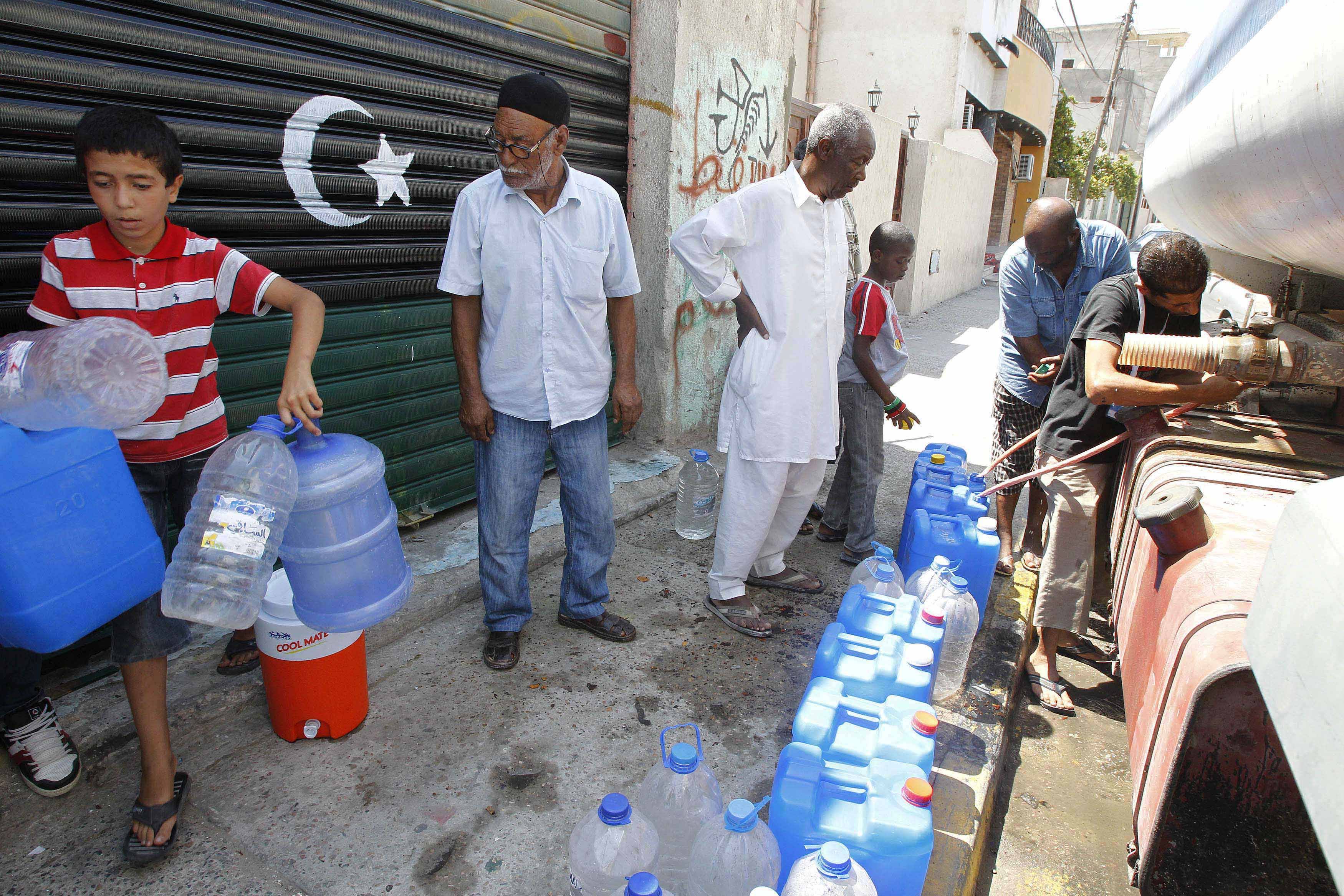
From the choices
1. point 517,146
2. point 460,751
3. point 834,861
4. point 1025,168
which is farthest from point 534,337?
point 1025,168

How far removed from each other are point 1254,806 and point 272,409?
3.26m

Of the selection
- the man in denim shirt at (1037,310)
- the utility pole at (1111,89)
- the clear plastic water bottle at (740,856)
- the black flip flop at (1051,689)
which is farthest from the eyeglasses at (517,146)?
the utility pole at (1111,89)

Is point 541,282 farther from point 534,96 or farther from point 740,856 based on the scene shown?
point 740,856

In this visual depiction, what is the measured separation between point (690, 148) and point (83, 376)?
11.7ft

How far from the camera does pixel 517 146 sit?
96.5 inches

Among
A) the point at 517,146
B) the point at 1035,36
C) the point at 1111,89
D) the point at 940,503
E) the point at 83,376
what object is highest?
the point at 1035,36

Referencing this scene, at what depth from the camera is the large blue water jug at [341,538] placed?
194 centimetres

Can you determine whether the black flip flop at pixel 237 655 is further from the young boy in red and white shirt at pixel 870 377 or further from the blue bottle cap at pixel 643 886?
the young boy in red and white shirt at pixel 870 377

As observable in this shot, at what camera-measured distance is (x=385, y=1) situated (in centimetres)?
312

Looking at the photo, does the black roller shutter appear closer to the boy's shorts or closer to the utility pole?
the boy's shorts

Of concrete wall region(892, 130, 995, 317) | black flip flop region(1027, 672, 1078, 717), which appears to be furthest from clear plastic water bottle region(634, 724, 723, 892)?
concrete wall region(892, 130, 995, 317)

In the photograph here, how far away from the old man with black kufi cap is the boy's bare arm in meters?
0.62

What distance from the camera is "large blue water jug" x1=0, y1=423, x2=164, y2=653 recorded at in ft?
5.01

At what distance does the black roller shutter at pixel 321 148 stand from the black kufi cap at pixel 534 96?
1.00 m
